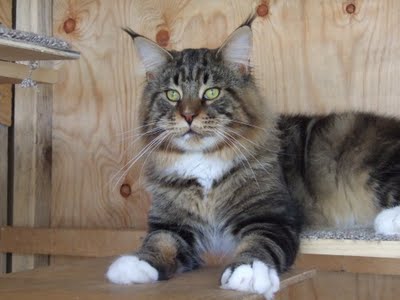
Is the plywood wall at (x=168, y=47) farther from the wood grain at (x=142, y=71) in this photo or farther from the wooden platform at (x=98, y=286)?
the wooden platform at (x=98, y=286)

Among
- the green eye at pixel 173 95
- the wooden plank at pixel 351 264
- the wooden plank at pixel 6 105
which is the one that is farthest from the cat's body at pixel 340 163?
the wooden plank at pixel 6 105

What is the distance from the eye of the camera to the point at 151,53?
171 cm

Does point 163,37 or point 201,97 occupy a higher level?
point 163,37

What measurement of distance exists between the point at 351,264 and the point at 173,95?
79 centimetres

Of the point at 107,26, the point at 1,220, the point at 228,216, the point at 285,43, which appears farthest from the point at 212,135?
the point at 1,220

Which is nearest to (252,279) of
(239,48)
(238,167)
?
(238,167)

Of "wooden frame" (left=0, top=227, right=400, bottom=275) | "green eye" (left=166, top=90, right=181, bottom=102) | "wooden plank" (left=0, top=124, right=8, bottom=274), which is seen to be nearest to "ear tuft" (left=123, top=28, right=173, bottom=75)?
"green eye" (left=166, top=90, right=181, bottom=102)

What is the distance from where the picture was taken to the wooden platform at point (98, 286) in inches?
46.1

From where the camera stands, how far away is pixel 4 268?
234 cm

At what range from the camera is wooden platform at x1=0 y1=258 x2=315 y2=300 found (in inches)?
46.1

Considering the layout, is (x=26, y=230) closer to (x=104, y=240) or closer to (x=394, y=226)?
(x=104, y=240)

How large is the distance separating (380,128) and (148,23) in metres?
0.88

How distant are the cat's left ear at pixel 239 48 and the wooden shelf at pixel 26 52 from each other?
1.28 feet

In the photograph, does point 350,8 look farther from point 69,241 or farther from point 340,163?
point 69,241
